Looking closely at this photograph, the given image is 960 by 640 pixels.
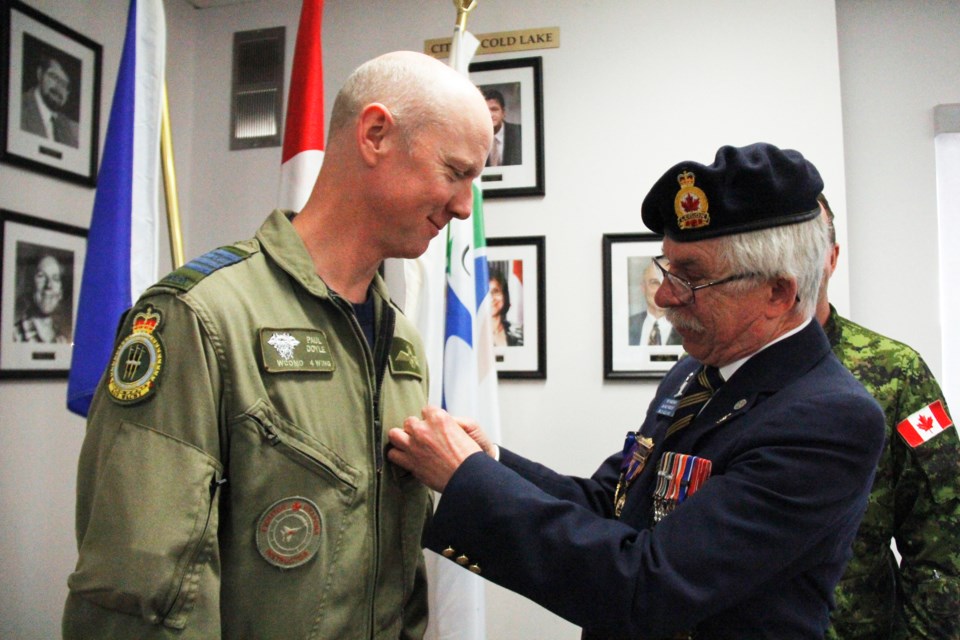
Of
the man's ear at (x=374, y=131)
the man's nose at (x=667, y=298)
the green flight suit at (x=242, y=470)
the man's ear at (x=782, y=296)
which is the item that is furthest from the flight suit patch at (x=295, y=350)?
the man's ear at (x=782, y=296)

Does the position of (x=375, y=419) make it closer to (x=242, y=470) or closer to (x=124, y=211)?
(x=242, y=470)

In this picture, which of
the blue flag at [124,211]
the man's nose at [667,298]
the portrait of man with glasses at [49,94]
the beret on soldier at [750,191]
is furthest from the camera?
the portrait of man with glasses at [49,94]

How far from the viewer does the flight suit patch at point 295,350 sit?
881mm

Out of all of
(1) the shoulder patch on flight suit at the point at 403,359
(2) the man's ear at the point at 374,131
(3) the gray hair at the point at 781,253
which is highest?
(2) the man's ear at the point at 374,131

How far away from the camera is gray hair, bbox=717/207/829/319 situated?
1.11 meters

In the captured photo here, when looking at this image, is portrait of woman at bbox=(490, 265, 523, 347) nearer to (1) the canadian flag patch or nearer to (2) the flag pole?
(2) the flag pole

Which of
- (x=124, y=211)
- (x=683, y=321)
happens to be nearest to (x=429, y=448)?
(x=683, y=321)

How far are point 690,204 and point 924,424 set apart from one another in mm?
835

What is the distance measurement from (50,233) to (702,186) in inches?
79.8

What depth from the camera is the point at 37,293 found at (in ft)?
7.06

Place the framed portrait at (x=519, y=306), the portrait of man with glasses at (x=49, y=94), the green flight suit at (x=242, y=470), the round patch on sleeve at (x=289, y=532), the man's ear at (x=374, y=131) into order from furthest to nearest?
the framed portrait at (x=519, y=306) < the portrait of man with glasses at (x=49, y=94) < the man's ear at (x=374, y=131) < the round patch on sleeve at (x=289, y=532) < the green flight suit at (x=242, y=470)

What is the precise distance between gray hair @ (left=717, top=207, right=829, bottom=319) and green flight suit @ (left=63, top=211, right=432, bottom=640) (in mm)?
604

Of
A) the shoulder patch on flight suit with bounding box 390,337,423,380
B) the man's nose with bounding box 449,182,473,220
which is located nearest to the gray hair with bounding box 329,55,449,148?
the man's nose with bounding box 449,182,473,220

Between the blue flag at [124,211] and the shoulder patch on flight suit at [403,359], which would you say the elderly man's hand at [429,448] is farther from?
the blue flag at [124,211]
